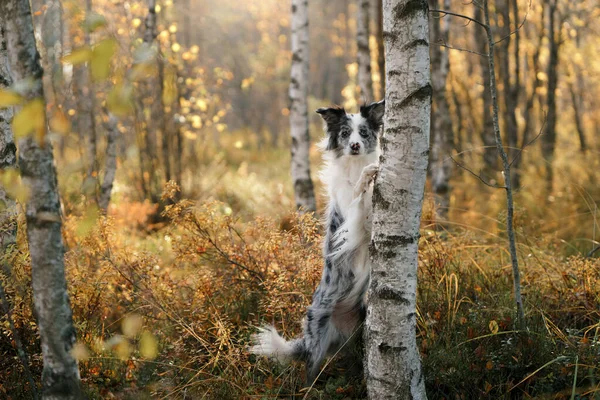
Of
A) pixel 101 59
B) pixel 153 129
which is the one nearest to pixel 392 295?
pixel 101 59

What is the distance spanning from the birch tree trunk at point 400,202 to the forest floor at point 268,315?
669 millimetres

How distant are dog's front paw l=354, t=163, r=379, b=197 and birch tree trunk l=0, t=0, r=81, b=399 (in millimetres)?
1877

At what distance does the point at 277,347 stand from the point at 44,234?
1.93 m

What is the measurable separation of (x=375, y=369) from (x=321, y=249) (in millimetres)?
1554

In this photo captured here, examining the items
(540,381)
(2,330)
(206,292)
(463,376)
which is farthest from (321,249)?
(2,330)

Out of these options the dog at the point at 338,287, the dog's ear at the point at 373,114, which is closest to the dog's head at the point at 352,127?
the dog's ear at the point at 373,114

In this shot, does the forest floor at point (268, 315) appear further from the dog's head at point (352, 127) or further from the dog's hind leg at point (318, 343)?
the dog's head at point (352, 127)

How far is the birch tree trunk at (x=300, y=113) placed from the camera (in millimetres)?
7738

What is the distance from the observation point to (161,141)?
9.87m

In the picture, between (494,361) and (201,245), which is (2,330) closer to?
(201,245)

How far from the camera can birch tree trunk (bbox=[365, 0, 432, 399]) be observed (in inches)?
111

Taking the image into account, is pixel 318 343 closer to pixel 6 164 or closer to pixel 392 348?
pixel 392 348

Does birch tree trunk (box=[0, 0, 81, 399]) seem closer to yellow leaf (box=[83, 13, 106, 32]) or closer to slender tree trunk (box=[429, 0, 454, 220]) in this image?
yellow leaf (box=[83, 13, 106, 32])

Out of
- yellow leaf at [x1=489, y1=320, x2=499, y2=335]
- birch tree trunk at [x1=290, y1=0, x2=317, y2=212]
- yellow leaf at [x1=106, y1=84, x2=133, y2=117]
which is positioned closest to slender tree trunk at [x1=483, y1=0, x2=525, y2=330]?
yellow leaf at [x1=489, y1=320, x2=499, y2=335]
